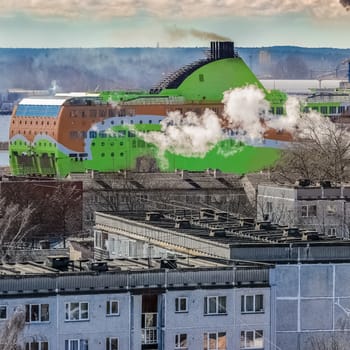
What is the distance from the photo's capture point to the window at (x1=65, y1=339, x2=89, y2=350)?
34000mm

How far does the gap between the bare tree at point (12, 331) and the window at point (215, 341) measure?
3693 millimetres

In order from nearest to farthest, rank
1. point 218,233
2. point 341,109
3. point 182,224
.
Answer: point 218,233, point 182,224, point 341,109

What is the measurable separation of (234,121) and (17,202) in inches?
1155

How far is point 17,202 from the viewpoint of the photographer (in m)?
59.3

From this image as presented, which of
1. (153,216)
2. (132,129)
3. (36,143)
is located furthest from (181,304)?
(36,143)

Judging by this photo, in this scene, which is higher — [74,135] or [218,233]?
[218,233]

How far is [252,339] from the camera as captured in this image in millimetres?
35156

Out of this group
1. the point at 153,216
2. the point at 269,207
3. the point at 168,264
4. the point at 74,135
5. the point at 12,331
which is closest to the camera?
the point at 12,331

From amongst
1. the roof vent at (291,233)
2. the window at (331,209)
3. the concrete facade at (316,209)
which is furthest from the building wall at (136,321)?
the window at (331,209)

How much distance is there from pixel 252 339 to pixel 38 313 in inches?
120

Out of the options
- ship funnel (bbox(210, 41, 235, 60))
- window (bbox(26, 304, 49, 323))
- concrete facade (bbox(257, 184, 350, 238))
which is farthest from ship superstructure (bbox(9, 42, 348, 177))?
window (bbox(26, 304, 49, 323))

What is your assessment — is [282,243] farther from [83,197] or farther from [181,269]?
[83,197]

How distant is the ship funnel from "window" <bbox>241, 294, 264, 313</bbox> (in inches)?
2252

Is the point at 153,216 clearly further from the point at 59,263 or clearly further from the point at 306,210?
the point at 306,210
